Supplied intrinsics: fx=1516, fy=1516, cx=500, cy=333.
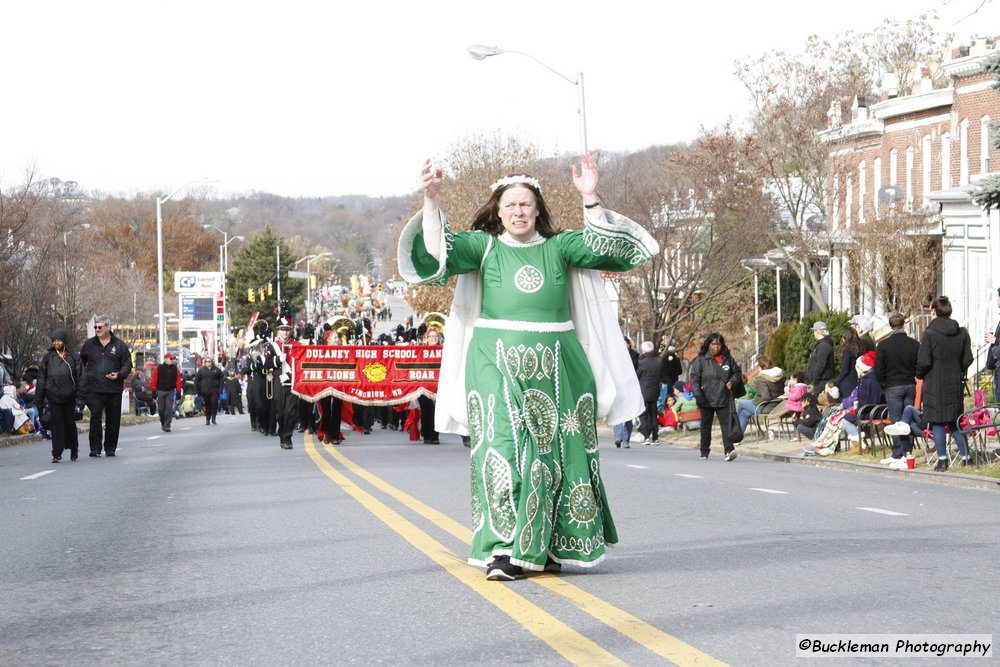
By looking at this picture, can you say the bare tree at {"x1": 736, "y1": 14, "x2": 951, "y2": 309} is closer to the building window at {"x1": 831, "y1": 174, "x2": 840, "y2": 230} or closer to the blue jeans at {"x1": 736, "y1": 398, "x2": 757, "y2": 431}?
the building window at {"x1": 831, "y1": 174, "x2": 840, "y2": 230}

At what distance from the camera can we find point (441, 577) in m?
7.88

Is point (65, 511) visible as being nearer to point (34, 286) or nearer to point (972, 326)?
point (972, 326)

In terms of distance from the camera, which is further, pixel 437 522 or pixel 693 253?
pixel 693 253

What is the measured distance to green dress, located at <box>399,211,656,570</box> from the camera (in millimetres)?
7672

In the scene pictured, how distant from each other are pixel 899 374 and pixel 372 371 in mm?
8654

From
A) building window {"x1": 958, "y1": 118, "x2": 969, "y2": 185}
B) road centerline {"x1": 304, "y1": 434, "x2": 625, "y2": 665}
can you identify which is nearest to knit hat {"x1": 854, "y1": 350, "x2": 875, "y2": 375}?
road centerline {"x1": 304, "y1": 434, "x2": 625, "y2": 665}

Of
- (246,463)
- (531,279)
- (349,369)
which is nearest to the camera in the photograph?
(531,279)

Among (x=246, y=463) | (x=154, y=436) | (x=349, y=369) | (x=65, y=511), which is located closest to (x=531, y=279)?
(x=65, y=511)

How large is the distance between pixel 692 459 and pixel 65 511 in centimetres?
1053

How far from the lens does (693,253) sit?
40938mm

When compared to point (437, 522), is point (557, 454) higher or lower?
higher

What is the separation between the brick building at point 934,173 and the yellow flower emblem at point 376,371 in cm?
1378

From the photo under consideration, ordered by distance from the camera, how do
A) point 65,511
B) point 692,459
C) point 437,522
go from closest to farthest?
point 437,522
point 65,511
point 692,459

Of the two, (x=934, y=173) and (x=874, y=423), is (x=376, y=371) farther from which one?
(x=934, y=173)
